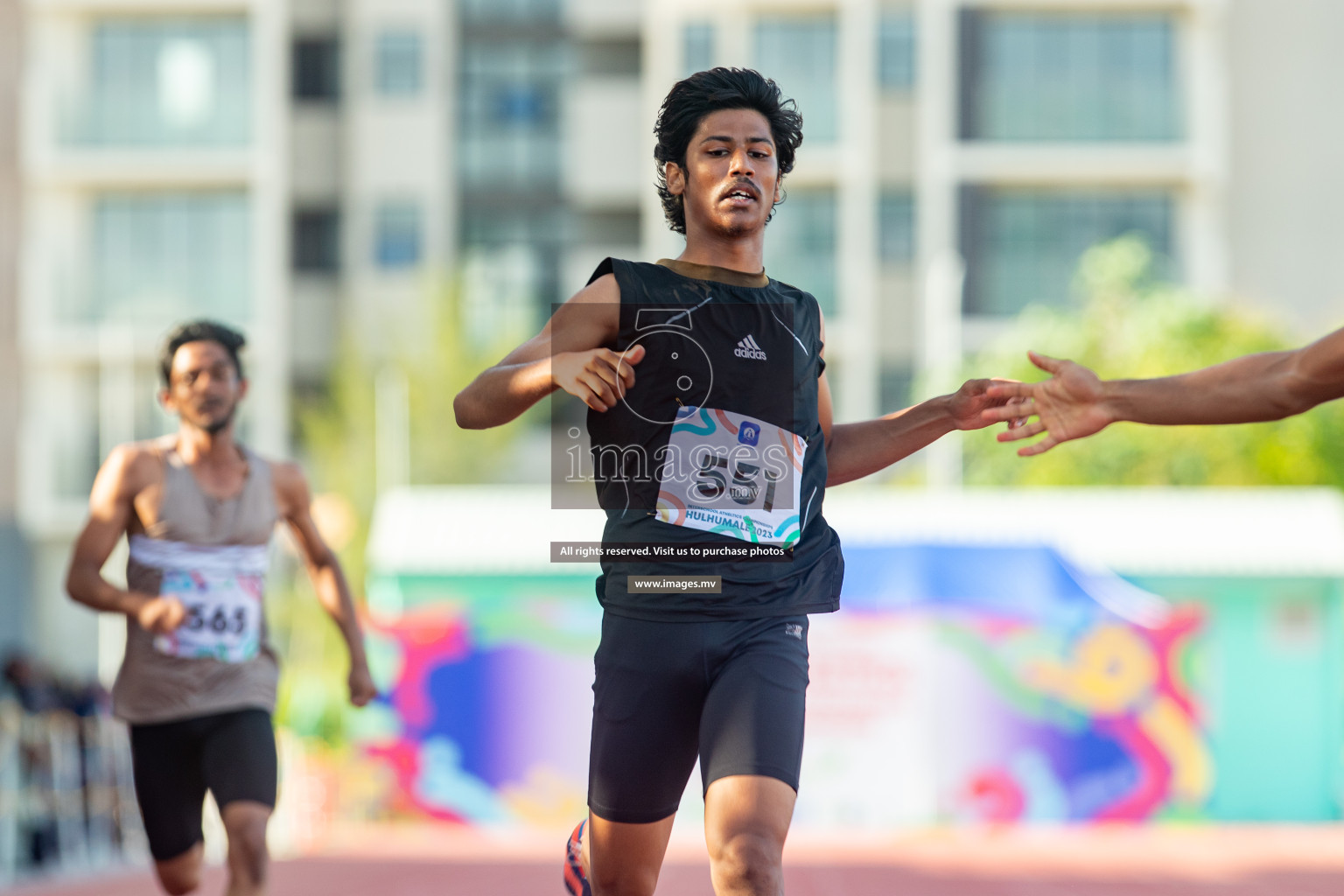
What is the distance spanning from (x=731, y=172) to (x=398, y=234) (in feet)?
100

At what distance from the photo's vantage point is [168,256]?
3294 centimetres

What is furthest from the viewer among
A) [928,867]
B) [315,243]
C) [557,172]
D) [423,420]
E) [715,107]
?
[557,172]

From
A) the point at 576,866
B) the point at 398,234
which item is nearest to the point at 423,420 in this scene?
the point at 398,234

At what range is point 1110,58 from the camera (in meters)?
31.8

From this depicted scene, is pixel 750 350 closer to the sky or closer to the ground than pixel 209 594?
closer to the sky

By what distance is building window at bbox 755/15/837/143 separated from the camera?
3192 centimetres

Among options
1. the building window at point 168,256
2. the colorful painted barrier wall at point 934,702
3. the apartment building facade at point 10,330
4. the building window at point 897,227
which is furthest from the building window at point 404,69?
the colorful painted barrier wall at point 934,702

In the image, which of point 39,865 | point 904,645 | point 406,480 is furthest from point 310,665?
point 39,865

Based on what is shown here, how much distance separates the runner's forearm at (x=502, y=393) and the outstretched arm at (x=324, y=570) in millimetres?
2021

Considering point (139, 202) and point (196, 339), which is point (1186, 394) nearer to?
point (196, 339)

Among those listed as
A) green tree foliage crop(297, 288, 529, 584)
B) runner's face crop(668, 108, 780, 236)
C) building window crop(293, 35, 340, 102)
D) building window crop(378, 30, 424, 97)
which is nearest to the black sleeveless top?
runner's face crop(668, 108, 780, 236)

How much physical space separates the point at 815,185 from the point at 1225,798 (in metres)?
17.1

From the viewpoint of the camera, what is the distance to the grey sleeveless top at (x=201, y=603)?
544 cm

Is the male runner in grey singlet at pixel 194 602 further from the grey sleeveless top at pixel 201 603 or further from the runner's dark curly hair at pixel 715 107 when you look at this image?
the runner's dark curly hair at pixel 715 107
